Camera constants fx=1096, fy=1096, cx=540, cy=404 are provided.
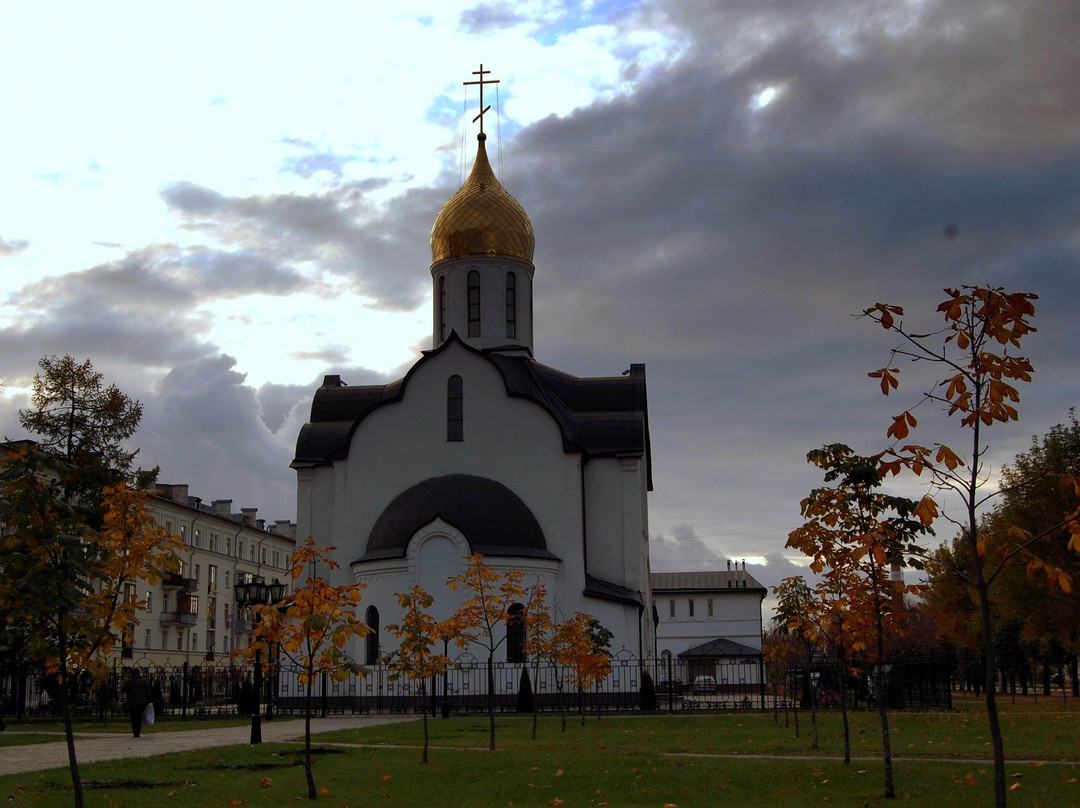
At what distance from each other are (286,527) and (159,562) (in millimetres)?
66522

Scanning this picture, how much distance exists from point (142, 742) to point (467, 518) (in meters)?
13.5

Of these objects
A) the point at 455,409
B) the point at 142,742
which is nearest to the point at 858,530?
the point at 142,742

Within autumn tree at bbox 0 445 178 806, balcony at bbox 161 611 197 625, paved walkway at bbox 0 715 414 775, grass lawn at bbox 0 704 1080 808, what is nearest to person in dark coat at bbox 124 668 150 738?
paved walkway at bbox 0 715 414 775

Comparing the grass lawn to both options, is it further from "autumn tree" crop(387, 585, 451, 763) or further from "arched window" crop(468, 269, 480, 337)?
"arched window" crop(468, 269, 480, 337)

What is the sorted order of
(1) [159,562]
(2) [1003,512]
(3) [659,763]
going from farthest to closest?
1. (2) [1003,512]
2. (1) [159,562]
3. (3) [659,763]

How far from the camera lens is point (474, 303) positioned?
40.3 m

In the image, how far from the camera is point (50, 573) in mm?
10336

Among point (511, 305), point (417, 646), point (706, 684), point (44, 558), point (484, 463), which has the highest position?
point (511, 305)

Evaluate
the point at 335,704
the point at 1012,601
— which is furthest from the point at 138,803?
the point at 1012,601

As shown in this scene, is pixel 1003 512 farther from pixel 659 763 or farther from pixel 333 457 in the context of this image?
pixel 659 763

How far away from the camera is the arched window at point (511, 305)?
40250 mm

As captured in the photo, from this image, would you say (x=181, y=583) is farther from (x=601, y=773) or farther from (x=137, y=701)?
(x=601, y=773)

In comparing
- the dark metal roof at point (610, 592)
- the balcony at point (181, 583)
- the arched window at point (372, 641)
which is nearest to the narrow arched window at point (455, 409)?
the dark metal roof at point (610, 592)

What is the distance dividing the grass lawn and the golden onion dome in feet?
76.3
